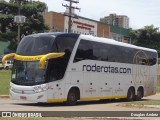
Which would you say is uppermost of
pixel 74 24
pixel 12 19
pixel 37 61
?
pixel 74 24

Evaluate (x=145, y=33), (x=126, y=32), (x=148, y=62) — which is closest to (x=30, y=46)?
(x=148, y=62)

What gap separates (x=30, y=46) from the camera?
70.4ft

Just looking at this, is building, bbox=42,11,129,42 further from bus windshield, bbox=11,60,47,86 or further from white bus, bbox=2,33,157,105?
bus windshield, bbox=11,60,47,86

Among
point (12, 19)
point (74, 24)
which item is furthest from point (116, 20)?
point (12, 19)

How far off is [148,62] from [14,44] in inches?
1379

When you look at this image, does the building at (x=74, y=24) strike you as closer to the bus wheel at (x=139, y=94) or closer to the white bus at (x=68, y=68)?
the bus wheel at (x=139, y=94)

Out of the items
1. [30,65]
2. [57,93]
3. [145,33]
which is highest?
[145,33]

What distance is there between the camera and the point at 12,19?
6266cm

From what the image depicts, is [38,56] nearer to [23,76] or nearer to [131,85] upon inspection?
[23,76]

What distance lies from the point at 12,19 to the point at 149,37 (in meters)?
32.7

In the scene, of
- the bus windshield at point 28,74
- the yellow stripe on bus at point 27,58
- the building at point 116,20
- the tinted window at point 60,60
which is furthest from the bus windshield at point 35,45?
the building at point 116,20

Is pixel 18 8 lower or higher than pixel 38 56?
higher

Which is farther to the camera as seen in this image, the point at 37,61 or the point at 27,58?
the point at 27,58

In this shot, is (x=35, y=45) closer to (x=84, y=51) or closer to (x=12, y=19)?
(x=84, y=51)
